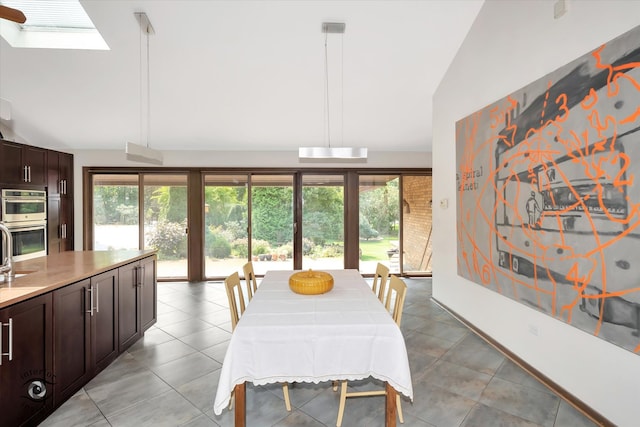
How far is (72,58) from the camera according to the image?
3.47m

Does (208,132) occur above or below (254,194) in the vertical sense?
above

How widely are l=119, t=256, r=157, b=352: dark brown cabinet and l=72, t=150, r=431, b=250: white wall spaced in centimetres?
257

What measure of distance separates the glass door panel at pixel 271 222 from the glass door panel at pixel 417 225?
2227 mm

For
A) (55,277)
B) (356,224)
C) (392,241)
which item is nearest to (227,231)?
(356,224)

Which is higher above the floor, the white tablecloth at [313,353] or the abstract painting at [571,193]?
the abstract painting at [571,193]

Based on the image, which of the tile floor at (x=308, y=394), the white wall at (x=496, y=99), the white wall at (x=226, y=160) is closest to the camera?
the white wall at (x=496, y=99)

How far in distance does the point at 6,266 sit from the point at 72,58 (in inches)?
102

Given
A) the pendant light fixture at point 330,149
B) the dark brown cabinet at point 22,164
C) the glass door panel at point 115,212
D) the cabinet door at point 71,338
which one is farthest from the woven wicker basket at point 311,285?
the glass door panel at point 115,212

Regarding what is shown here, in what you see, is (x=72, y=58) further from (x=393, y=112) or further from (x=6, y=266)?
(x=393, y=112)

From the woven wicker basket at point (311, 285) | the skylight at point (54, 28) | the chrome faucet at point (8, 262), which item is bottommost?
the woven wicker basket at point (311, 285)

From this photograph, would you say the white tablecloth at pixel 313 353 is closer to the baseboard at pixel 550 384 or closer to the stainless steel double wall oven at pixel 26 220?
the baseboard at pixel 550 384

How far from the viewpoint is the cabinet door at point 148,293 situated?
3164mm

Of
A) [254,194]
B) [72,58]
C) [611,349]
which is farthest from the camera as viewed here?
[254,194]

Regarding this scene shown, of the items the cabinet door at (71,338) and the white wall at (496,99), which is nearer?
the white wall at (496,99)
